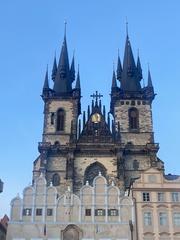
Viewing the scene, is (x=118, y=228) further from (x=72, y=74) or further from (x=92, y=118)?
(x=72, y=74)

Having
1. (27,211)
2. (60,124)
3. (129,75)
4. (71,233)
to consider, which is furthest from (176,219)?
(129,75)

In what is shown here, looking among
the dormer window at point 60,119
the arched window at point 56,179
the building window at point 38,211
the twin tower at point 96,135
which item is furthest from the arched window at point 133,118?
the building window at point 38,211

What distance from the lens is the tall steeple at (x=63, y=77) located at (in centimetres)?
5678

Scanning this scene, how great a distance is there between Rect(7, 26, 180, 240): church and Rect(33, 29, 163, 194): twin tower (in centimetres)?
12

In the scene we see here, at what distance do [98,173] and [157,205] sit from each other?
13013 mm

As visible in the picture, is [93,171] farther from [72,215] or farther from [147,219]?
[147,219]

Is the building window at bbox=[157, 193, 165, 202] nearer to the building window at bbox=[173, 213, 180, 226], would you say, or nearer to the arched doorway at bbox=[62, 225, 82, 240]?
the building window at bbox=[173, 213, 180, 226]

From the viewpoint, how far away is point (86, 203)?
37.2 meters

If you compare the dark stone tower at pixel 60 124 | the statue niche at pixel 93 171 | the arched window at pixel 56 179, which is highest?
the dark stone tower at pixel 60 124

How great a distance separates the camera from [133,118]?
177 feet

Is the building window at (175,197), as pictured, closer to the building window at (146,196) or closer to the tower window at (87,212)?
the building window at (146,196)

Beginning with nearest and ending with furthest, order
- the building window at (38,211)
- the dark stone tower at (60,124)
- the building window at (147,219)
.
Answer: the building window at (147,219) → the building window at (38,211) → the dark stone tower at (60,124)

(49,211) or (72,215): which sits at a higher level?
(49,211)

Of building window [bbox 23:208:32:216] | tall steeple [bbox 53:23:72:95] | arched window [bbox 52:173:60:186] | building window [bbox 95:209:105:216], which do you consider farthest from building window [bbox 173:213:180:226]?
tall steeple [bbox 53:23:72:95]
